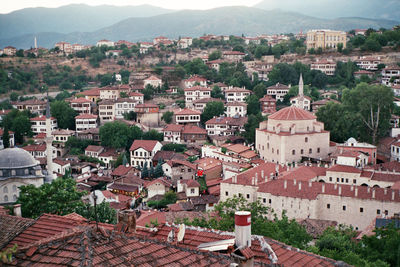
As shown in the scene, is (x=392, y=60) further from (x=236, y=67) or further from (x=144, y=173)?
(x=144, y=173)

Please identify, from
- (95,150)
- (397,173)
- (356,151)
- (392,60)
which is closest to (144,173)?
(95,150)

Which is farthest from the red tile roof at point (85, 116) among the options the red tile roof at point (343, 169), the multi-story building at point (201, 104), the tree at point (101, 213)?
the tree at point (101, 213)

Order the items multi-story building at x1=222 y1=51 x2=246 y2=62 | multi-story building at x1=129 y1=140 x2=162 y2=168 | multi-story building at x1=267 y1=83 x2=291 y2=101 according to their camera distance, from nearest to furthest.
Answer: multi-story building at x1=129 y1=140 x2=162 y2=168
multi-story building at x1=267 y1=83 x2=291 y2=101
multi-story building at x1=222 y1=51 x2=246 y2=62

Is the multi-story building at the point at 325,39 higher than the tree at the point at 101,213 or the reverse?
higher

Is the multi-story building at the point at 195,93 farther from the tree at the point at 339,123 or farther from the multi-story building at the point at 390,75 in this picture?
the multi-story building at the point at 390,75

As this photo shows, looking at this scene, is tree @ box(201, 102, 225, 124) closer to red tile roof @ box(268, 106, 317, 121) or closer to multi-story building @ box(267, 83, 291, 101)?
multi-story building @ box(267, 83, 291, 101)

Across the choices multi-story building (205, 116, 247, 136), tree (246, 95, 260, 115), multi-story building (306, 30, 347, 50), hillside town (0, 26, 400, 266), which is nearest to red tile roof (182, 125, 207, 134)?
hillside town (0, 26, 400, 266)

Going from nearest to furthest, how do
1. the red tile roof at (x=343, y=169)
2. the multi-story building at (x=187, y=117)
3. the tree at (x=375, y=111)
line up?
the red tile roof at (x=343, y=169)
the tree at (x=375, y=111)
the multi-story building at (x=187, y=117)
